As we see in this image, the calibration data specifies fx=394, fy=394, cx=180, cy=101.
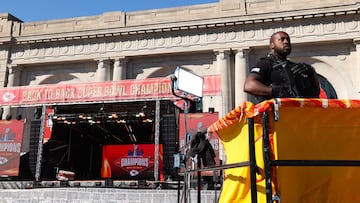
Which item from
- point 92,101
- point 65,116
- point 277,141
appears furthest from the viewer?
point 65,116

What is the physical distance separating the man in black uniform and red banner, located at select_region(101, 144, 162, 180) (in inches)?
795

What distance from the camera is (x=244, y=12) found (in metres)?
24.8

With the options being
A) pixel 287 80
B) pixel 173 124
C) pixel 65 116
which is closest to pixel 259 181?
pixel 287 80

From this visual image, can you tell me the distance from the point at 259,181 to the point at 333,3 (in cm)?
2377

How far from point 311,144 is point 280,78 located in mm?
688

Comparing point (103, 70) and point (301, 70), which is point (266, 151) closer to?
point (301, 70)

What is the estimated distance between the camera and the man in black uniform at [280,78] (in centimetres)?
275

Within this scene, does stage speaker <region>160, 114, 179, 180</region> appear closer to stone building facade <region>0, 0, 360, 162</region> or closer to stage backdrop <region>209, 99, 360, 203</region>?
stone building facade <region>0, 0, 360, 162</region>

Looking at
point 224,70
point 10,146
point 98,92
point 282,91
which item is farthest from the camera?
point 224,70

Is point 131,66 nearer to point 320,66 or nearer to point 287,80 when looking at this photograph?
point 320,66

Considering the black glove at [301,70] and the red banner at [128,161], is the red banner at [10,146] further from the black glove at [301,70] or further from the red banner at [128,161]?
the black glove at [301,70]

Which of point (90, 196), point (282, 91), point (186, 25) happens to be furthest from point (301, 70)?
point (186, 25)

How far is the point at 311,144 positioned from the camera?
2.31m

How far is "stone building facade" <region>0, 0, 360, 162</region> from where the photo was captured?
76.5 ft
